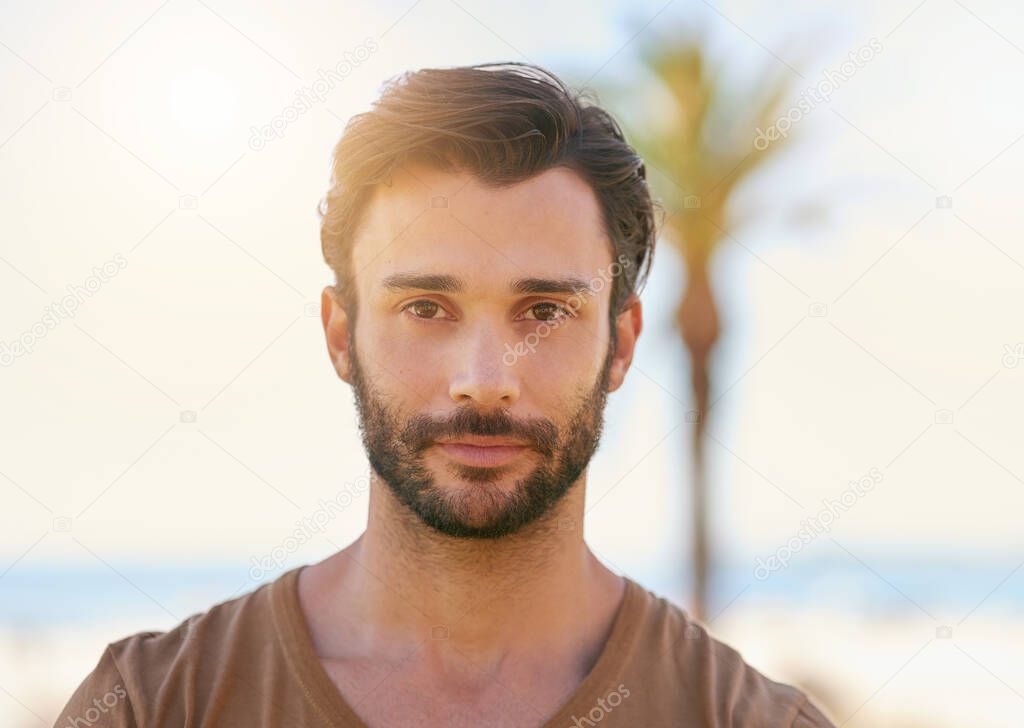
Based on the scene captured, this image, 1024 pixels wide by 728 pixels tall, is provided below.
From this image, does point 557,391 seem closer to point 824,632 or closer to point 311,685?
point 311,685

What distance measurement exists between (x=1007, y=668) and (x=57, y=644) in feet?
47.3

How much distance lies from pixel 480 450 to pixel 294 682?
896mm

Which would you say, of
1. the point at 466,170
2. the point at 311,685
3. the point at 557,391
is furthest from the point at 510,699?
the point at 466,170

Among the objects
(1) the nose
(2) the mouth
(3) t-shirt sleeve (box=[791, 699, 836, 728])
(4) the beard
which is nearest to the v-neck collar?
(4) the beard

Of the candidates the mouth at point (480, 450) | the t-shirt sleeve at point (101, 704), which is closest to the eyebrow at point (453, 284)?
the mouth at point (480, 450)

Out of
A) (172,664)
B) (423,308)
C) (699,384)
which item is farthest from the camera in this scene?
(699,384)

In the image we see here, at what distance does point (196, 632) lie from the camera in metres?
3.60

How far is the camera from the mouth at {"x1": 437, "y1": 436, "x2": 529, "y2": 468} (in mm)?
3428

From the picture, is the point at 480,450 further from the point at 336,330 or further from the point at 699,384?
the point at 699,384

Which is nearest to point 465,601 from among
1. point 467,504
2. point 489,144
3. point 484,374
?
point 467,504

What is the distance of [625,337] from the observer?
13.5ft

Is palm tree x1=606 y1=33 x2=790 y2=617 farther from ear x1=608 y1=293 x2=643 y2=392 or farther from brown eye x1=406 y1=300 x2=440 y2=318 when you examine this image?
A: brown eye x1=406 y1=300 x2=440 y2=318

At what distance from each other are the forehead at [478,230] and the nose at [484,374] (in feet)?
0.54

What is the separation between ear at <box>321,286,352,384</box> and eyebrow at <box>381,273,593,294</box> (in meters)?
0.46
